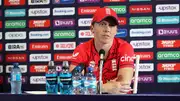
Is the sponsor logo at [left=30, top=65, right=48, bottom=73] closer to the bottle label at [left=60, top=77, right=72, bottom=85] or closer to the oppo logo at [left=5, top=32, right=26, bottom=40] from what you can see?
the oppo logo at [left=5, top=32, right=26, bottom=40]

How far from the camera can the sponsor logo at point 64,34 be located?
516 cm

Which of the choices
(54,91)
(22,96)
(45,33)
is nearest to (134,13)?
(45,33)

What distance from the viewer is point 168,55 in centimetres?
489

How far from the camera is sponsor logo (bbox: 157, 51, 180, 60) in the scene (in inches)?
192

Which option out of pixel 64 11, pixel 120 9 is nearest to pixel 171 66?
pixel 120 9

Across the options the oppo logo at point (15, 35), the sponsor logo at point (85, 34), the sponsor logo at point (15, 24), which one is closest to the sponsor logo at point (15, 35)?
the oppo logo at point (15, 35)

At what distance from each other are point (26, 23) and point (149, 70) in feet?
6.37

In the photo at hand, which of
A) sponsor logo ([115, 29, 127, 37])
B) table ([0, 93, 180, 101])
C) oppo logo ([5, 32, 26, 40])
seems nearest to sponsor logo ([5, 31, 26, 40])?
oppo logo ([5, 32, 26, 40])

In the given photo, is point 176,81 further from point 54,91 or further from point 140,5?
point 54,91

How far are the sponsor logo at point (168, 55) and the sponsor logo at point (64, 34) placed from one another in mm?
1256

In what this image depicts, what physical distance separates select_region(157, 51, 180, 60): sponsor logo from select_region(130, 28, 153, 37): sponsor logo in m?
0.31

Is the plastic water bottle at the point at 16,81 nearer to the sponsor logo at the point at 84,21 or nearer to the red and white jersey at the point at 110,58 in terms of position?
the red and white jersey at the point at 110,58

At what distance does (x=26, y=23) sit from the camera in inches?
208

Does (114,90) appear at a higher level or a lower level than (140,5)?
lower
